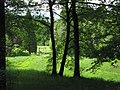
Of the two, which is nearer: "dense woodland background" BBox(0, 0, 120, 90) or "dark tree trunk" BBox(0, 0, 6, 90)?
"dark tree trunk" BBox(0, 0, 6, 90)

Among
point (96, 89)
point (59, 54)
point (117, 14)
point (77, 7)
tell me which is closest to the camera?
point (96, 89)

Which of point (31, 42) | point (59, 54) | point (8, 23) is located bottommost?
point (59, 54)

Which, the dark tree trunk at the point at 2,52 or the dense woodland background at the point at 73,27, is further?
the dense woodland background at the point at 73,27

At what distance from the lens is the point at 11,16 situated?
2236 cm

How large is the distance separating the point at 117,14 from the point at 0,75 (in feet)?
36.4

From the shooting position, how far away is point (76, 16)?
24.3m

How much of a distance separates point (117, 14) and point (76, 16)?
4.19 metres

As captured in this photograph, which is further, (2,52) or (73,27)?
(73,27)

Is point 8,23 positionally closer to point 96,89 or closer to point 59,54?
point 96,89

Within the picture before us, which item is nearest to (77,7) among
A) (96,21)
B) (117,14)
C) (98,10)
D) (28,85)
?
(96,21)

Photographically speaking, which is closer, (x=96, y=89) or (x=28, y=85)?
(x=96, y=89)

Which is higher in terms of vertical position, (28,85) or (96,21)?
(96,21)

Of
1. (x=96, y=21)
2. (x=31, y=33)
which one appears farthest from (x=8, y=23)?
(x=96, y=21)

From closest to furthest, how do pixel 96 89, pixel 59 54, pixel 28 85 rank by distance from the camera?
pixel 96 89
pixel 28 85
pixel 59 54
